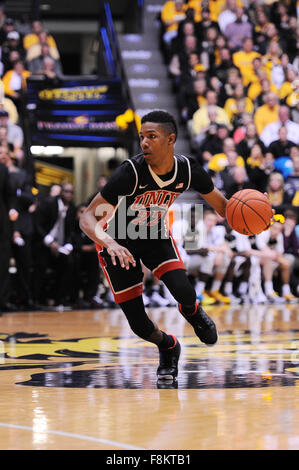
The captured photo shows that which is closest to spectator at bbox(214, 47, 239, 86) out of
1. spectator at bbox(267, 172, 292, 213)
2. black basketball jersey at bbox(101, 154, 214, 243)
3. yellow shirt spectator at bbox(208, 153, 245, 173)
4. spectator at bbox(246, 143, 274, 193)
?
spectator at bbox(246, 143, 274, 193)

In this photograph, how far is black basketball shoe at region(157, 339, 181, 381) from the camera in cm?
566

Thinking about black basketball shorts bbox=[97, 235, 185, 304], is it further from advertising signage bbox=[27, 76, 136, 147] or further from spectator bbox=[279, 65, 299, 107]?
spectator bbox=[279, 65, 299, 107]

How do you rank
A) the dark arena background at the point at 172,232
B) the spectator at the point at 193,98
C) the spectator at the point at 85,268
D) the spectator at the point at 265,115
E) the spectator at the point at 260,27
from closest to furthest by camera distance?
the dark arena background at the point at 172,232 < the spectator at the point at 85,268 < the spectator at the point at 193,98 < the spectator at the point at 265,115 < the spectator at the point at 260,27

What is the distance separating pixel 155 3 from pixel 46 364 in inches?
550

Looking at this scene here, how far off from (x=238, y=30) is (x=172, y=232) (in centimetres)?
655

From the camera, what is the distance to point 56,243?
12.8 meters

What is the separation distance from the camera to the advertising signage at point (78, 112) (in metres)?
15.6

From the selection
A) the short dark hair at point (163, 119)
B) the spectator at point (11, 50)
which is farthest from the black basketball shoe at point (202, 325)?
the spectator at point (11, 50)

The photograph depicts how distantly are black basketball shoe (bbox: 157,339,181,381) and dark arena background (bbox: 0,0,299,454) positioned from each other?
0.34 feet

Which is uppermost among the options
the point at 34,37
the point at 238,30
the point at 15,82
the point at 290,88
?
the point at 238,30

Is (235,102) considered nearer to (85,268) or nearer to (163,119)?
(85,268)

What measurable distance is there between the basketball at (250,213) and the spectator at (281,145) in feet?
31.8

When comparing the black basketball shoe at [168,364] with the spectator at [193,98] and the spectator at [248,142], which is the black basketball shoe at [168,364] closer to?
the spectator at [248,142]

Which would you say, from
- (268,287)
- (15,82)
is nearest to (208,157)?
(268,287)
